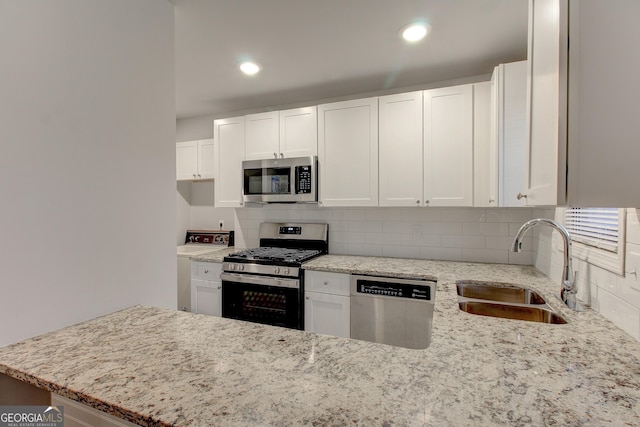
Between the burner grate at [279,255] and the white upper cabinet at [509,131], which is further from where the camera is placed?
the burner grate at [279,255]

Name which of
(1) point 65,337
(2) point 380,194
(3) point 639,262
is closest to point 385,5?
(2) point 380,194

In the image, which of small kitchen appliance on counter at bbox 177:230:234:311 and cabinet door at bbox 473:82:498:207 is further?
small kitchen appliance on counter at bbox 177:230:234:311

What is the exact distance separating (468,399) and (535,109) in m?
0.91

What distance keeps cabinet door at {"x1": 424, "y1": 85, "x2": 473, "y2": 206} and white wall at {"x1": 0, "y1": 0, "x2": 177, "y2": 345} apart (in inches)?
71.5

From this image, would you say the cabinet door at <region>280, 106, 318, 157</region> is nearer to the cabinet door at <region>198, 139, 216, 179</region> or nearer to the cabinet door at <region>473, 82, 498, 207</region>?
the cabinet door at <region>198, 139, 216, 179</region>

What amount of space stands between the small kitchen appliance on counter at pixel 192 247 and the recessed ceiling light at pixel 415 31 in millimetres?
2590

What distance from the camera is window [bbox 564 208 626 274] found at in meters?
1.12

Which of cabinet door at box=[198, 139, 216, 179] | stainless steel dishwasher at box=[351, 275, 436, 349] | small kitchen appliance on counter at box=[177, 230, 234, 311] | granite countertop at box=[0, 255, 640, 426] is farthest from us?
cabinet door at box=[198, 139, 216, 179]

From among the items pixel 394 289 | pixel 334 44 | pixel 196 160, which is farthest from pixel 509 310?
pixel 196 160

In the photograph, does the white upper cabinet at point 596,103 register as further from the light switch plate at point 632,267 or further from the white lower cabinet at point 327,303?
the white lower cabinet at point 327,303

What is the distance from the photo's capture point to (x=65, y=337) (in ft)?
3.25

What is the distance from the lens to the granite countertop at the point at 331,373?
2.01 ft

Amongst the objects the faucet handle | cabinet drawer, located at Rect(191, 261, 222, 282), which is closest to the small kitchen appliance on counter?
cabinet drawer, located at Rect(191, 261, 222, 282)

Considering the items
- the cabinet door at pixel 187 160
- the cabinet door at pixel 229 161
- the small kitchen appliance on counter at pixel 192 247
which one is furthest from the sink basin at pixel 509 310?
the cabinet door at pixel 187 160
